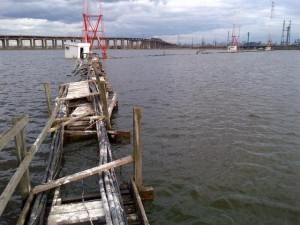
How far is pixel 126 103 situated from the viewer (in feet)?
75.9

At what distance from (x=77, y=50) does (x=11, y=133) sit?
58.8 m

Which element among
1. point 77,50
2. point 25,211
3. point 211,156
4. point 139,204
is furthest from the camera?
Result: point 77,50

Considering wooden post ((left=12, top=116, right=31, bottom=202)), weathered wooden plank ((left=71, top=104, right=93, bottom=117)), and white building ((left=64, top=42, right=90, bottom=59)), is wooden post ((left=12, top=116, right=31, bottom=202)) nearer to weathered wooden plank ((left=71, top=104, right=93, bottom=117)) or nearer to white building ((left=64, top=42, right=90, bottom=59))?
weathered wooden plank ((left=71, top=104, right=93, bottom=117))

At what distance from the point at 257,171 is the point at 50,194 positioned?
6779mm

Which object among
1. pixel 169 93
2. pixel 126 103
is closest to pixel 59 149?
pixel 126 103

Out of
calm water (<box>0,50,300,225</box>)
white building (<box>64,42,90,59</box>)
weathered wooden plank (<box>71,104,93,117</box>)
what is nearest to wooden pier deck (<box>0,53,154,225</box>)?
calm water (<box>0,50,300,225</box>)

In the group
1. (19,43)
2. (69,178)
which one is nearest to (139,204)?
(69,178)

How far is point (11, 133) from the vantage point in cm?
649

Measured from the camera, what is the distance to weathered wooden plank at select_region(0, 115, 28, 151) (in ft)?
19.1

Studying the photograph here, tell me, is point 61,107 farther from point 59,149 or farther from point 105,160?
point 105,160

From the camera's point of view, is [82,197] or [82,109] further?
[82,109]

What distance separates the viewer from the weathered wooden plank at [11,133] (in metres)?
5.81

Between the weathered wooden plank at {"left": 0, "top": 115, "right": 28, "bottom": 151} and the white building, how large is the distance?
54.5 m

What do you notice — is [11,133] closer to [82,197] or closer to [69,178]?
[69,178]
